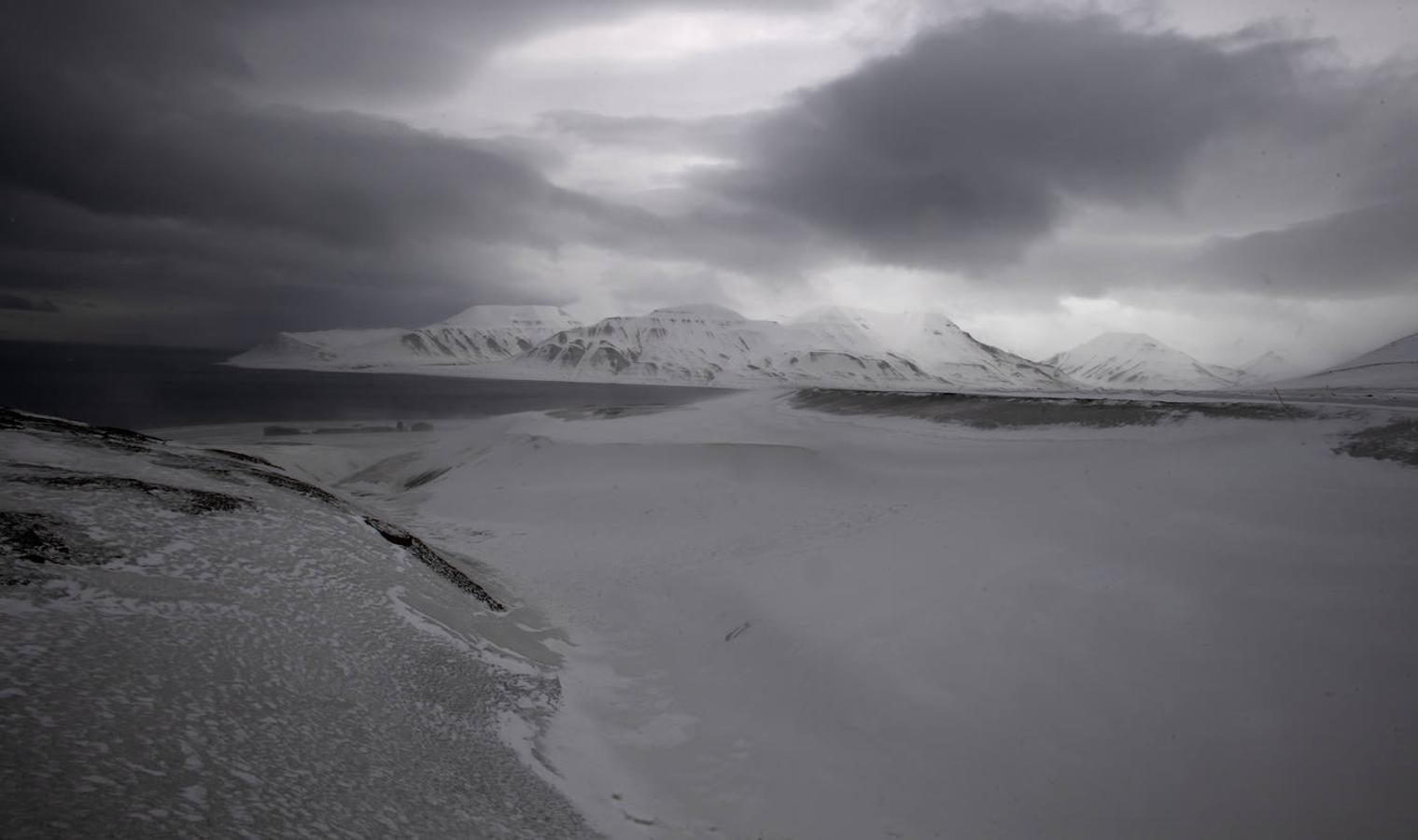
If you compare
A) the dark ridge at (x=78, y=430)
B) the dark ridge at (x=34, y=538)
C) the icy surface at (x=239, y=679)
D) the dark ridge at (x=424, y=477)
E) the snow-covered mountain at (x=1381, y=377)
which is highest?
the snow-covered mountain at (x=1381, y=377)

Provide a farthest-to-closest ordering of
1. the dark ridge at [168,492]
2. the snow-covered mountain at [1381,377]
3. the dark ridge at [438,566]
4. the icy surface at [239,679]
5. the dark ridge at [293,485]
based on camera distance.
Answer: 1. the snow-covered mountain at [1381,377]
2. the dark ridge at [293,485]
3. the dark ridge at [438,566]
4. the dark ridge at [168,492]
5. the icy surface at [239,679]

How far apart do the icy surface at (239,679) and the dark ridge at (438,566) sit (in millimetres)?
590

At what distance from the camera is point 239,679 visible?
23.1ft

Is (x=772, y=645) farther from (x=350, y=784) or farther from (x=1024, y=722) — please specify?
(x=350, y=784)

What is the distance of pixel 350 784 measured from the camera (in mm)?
6074

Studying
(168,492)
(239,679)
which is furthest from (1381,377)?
(168,492)

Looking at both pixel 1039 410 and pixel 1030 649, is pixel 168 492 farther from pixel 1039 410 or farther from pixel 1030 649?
pixel 1039 410

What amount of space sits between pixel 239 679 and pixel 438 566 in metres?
7.18

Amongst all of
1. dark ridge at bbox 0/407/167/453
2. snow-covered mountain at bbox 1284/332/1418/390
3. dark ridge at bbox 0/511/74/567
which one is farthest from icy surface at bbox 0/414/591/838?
snow-covered mountain at bbox 1284/332/1418/390

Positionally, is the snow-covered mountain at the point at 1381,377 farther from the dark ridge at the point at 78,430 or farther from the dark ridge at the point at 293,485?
the dark ridge at the point at 78,430

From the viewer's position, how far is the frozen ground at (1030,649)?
307 inches

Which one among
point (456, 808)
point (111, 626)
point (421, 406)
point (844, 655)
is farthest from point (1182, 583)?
point (421, 406)

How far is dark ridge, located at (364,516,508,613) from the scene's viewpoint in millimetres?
13789

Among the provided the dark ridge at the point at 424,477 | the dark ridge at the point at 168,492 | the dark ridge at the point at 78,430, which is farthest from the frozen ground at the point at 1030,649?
the dark ridge at the point at 424,477
